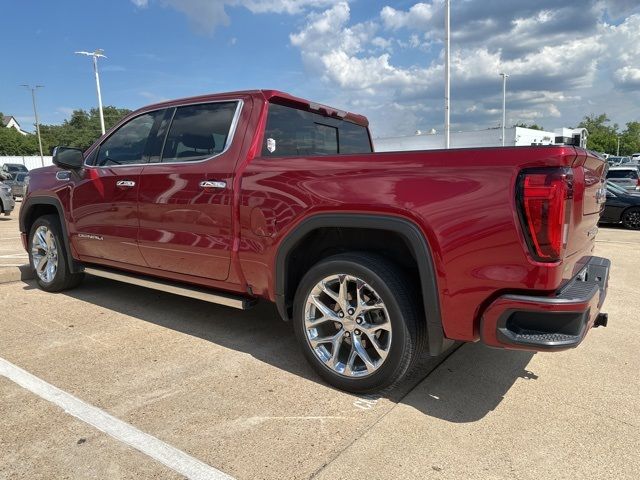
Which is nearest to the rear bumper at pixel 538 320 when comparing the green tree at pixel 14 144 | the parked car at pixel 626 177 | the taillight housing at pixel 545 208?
the taillight housing at pixel 545 208

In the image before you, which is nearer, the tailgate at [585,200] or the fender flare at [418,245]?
the tailgate at [585,200]

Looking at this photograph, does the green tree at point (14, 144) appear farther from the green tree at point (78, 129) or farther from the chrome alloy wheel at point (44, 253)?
the chrome alloy wheel at point (44, 253)

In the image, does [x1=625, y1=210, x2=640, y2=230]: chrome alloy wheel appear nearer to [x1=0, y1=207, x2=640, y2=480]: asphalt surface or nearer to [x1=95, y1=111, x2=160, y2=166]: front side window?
[x1=0, y1=207, x2=640, y2=480]: asphalt surface

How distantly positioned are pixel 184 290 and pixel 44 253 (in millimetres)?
2432

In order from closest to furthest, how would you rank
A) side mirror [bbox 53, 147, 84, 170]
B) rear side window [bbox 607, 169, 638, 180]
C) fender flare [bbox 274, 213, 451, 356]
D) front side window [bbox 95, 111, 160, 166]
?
fender flare [bbox 274, 213, 451, 356], front side window [bbox 95, 111, 160, 166], side mirror [bbox 53, 147, 84, 170], rear side window [bbox 607, 169, 638, 180]

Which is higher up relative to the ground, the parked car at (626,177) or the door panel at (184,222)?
the door panel at (184,222)

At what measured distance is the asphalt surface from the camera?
2320mm

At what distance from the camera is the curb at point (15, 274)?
5.71m

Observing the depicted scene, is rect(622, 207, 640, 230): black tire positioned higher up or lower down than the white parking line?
lower down

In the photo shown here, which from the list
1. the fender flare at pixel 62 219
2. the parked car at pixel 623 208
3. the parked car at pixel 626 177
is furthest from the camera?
the parked car at pixel 626 177

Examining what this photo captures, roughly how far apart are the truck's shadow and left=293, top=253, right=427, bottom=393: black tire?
239 millimetres

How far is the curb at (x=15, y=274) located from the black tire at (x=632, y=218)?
13.2 meters

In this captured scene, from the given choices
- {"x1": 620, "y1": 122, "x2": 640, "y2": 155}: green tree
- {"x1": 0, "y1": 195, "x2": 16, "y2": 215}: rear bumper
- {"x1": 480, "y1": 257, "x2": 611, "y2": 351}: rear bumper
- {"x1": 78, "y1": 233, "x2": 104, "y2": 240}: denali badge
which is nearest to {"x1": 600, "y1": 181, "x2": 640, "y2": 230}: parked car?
{"x1": 480, "y1": 257, "x2": 611, "y2": 351}: rear bumper

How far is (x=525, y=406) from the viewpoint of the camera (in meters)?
2.87
